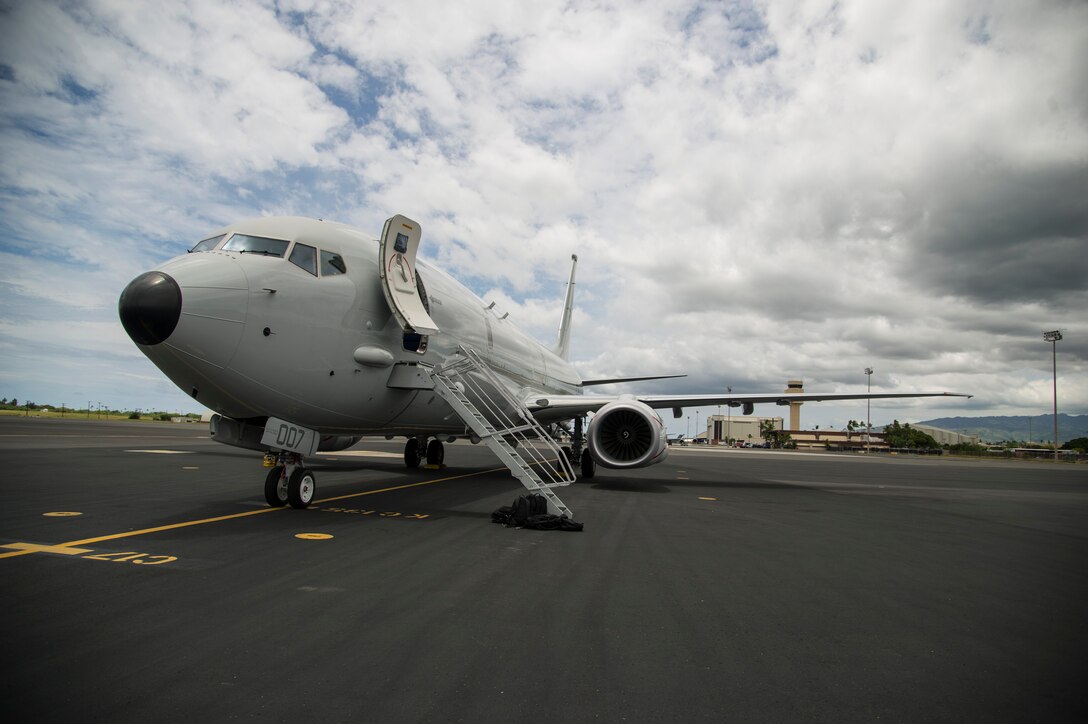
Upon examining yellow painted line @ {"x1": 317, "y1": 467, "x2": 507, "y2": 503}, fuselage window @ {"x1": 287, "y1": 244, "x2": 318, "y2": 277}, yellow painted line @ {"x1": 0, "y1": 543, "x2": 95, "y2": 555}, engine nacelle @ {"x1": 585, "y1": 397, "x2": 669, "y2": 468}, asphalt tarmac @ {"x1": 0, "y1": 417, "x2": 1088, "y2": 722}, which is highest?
fuselage window @ {"x1": 287, "y1": 244, "x2": 318, "y2": 277}

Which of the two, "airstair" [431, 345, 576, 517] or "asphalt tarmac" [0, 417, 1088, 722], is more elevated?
"airstair" [431, 345, 576, 517]

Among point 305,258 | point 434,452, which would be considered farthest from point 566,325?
point 305,258

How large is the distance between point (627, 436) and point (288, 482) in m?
8.26

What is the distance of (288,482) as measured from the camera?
29.9 feet

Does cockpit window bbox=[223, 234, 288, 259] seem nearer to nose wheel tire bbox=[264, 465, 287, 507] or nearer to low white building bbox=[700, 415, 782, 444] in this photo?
nose wheel tire bbox=[264, 465, 287, 507]

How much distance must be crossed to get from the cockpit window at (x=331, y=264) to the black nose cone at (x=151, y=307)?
7.24 feet

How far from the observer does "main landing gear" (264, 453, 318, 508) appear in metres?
9.08

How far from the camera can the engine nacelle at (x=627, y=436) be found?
13719 mm

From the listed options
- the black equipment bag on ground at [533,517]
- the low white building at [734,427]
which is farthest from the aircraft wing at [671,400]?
the low white building at [734,427]

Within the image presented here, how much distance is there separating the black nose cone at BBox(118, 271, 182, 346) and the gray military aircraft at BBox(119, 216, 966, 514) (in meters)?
0.01

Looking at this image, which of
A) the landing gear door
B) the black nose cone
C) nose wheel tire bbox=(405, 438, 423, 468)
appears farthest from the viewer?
nose wheel tire bbox=(405, 438, 423, 468)

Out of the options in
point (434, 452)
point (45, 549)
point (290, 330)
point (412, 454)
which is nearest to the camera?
point (45, 549)

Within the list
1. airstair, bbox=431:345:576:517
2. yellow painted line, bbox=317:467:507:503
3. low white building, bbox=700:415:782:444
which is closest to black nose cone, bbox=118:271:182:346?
airstair, bbox=431:345:576:517

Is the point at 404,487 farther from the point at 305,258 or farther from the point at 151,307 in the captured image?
the point at 151,307
